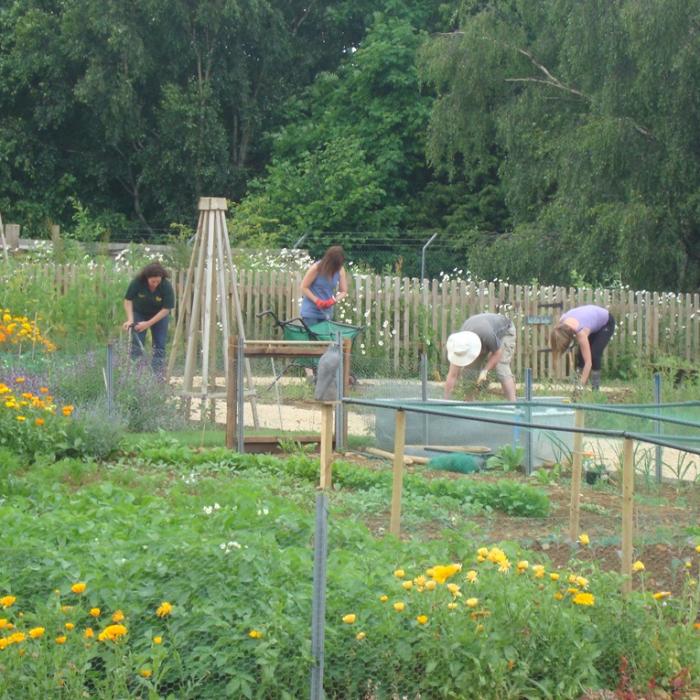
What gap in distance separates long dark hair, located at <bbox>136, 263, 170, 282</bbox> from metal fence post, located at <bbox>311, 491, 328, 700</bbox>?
8723mm

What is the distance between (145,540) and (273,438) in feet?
17.2

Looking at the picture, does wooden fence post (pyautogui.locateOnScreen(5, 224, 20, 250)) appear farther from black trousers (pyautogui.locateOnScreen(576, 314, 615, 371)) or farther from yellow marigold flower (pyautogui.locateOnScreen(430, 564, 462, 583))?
yellow marigold flower (pyautogui.locateOnScreen(430, 564, 462, 583))

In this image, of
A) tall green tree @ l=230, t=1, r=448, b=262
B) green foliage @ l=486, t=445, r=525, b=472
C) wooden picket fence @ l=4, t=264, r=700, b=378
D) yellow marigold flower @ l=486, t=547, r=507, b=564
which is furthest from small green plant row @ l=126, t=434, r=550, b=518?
tall green tree @ l=230, t=1, r=448, b=262

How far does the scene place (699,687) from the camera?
4797 millimetres

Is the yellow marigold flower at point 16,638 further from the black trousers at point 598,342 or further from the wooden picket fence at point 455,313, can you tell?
the wooden picket fence at point 455,313

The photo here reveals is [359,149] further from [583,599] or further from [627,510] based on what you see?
[583,599]

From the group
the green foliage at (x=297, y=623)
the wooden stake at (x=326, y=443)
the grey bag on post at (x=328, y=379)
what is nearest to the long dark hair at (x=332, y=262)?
the grey bag on post at (x=328, y=379)

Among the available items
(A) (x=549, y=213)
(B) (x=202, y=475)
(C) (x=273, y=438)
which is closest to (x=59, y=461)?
(B) (x=202, y=475)

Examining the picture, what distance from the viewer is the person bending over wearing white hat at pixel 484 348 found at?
11.6 metres

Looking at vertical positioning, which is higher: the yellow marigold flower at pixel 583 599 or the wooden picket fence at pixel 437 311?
the wooden picket fence at pixel 437 311

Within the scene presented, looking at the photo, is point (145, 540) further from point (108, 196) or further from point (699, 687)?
point (108, 196)

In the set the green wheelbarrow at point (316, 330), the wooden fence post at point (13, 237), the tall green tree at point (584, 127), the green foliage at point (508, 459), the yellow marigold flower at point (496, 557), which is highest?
the tall green tree at point (584, 127)

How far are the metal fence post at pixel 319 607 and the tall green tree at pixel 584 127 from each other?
18.6 m

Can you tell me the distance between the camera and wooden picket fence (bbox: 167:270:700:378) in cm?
1788
